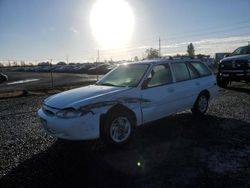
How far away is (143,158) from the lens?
4598 mm

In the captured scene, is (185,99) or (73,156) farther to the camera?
(185,99)

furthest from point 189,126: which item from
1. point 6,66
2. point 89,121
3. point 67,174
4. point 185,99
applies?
point 6,66

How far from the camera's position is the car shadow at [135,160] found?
151 inches

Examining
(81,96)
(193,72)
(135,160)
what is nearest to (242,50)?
(193,72)

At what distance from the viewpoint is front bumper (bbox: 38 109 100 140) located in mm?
4609

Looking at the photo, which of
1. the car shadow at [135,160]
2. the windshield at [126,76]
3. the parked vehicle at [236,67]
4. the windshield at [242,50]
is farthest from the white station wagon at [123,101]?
the windshield at [242,50]

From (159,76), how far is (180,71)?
36.1 inches

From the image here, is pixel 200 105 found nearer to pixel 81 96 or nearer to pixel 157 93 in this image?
pixel 157 93

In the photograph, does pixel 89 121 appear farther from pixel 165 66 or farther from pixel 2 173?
pixel 165 66

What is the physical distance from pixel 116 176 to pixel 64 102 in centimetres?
171

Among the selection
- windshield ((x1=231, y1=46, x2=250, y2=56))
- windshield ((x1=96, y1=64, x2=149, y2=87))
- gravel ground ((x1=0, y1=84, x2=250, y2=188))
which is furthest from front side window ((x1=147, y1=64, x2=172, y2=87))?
windshield ((x1=231, y1=46, x2=250, y2=56))

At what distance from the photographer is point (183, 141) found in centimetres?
542

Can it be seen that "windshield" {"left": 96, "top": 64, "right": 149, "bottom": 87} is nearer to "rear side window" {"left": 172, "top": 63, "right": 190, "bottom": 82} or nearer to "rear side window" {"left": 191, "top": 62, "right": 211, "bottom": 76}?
"rear side window" {"left": 172, "top": 63, "right": 190, "bottom": 82}

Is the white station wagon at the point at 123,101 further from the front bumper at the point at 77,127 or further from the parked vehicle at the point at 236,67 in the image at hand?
the parked vehicle at the point at 236,67
